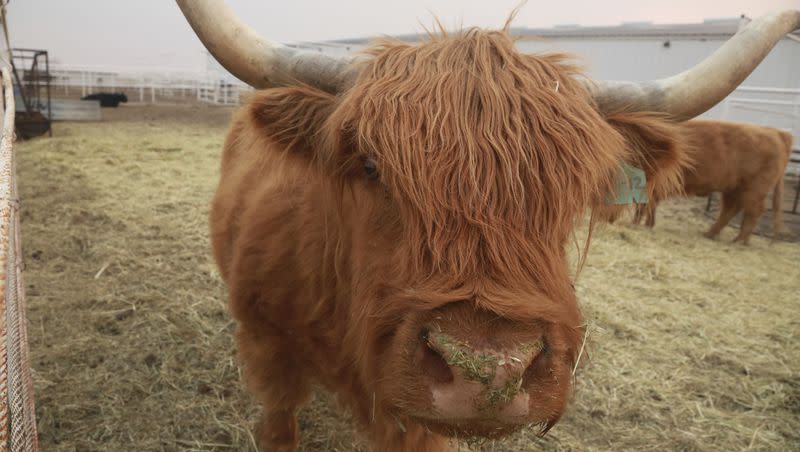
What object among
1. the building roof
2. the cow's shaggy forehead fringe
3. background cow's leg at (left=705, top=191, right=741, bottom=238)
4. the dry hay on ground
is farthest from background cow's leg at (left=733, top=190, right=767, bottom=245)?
the cow's shaggy forehead fringe

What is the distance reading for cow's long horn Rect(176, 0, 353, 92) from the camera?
1.65m

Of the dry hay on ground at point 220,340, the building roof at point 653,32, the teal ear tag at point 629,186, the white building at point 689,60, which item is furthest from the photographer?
the building roof at point 653,32

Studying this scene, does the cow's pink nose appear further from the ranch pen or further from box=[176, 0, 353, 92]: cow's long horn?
box=[176, 0, 353, 92]: cow's long horn

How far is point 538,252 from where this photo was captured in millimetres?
1277

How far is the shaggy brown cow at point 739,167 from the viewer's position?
7766 millimetres

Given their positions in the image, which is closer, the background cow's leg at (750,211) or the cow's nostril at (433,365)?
the cow's nostril at (433,365)

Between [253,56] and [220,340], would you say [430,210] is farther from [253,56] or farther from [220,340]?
[220,340]

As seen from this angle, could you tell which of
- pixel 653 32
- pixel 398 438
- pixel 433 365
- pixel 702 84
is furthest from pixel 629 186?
pixel 653 32

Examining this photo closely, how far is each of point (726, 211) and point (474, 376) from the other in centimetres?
804

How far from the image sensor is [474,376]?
41.5 inches

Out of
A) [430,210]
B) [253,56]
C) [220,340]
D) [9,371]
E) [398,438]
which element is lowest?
[220,340]

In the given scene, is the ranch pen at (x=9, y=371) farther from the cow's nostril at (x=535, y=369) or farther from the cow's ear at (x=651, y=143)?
the cow's ear at (x=651, y=143)

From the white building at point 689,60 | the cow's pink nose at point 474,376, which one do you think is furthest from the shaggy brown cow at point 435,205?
the white building at point 689,60

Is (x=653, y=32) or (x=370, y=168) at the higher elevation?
(x=653, y=32)
